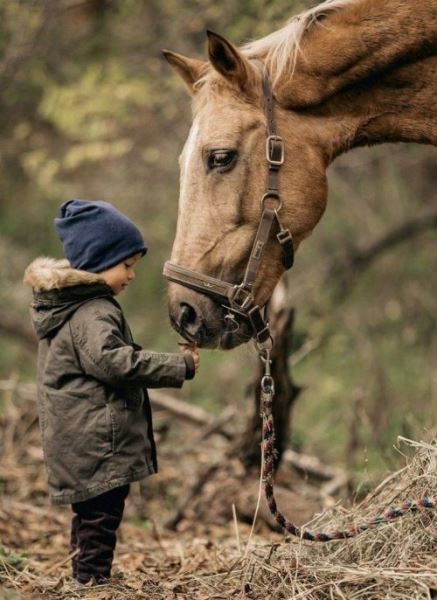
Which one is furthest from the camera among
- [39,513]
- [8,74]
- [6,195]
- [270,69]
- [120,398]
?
[6,195]

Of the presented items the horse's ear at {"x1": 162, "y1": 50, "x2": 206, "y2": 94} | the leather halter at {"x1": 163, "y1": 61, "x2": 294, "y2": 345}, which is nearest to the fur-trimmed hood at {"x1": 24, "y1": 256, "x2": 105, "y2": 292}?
the leather halter at {"x1": 163, "y1": 61, "x2": 294, "y2": 345}

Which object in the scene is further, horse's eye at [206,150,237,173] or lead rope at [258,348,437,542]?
horse's eye at [206,150,237,173]

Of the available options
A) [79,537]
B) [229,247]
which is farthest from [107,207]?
[79,537]

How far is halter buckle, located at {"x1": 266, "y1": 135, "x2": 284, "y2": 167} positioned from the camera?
3768mm

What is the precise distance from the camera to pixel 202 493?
18.7 ft

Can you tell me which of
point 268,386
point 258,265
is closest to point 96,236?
point 258,265

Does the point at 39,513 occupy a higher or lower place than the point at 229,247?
lower

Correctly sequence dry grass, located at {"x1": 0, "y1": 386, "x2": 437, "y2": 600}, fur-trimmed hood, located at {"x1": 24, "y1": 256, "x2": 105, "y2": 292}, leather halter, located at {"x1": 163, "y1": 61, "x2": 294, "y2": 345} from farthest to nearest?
leather halter, located at {"x1": 163, "y1": 61, "x2": 294, "y2": 345} → fur-trimmed hood, located at {"x1": 24, "y1": 256, "x2": 105, "y2": 292} → dry grass, located at {"x1": 0, "y1": 386, "x2": 437, "y2": 600}

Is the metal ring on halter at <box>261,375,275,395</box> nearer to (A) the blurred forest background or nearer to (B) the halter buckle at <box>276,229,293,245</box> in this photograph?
(B) the halter buckle at <box>276,229,293,245</box>

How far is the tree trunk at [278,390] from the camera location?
5066 mm

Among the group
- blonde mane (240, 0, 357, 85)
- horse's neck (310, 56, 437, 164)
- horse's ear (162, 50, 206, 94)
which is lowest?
horse's neck (310, 56, 437, 164)

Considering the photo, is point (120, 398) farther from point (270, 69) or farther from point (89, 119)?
point (89, 119)

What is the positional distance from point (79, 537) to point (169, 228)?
9.69 m

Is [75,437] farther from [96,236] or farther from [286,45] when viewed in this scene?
[286,45]
